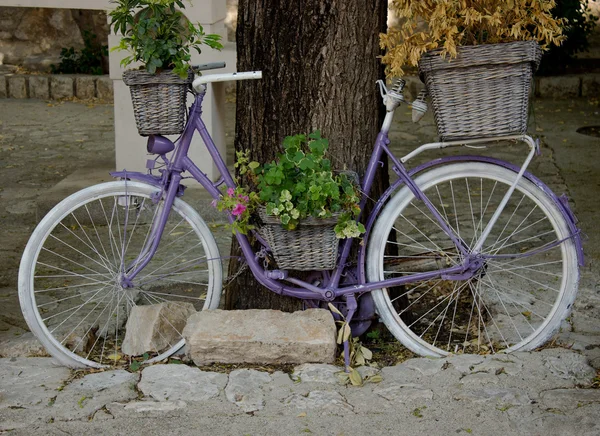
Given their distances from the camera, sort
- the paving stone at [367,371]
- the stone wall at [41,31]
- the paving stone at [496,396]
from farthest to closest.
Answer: the stone wall at [41,31] → the paving stone at [367,371] → the paving stone at [496,396]

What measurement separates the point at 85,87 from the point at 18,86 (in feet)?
2.54

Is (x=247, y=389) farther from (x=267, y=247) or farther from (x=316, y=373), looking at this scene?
(x=267, y=247)

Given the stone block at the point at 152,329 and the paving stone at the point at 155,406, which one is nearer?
the paving stone at the point at 155,406

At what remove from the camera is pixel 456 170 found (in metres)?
3.45

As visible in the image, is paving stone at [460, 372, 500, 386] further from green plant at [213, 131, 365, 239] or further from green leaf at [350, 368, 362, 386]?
green plant at [213, 131, 365, 239]

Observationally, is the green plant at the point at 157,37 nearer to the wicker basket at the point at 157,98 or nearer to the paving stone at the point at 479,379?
the wicker basket at the point at 157,98

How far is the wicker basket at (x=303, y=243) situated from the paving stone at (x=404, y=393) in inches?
19.4

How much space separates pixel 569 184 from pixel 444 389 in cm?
364

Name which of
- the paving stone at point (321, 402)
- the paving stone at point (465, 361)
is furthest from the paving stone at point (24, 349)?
the paving stone at point (465, 361)

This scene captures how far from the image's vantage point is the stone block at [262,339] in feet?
11.3

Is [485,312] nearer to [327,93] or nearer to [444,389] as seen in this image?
[444,389]

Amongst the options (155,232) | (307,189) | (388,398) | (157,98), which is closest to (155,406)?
(155,232)

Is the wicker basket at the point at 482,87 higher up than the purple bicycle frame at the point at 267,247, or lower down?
higher up

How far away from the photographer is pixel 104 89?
34.4 ft
